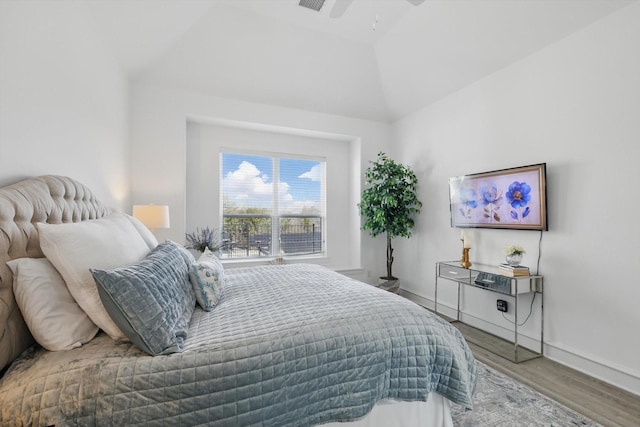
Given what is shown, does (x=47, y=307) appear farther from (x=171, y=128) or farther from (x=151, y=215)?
(x=171, y=128)

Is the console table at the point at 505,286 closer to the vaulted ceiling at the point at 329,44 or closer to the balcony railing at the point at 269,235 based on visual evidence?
the vaulted ceiling at the point at 329,44

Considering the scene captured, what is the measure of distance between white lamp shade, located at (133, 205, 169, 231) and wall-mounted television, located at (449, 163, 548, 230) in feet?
10.8

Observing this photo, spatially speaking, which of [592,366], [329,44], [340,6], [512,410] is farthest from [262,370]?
[329,44]

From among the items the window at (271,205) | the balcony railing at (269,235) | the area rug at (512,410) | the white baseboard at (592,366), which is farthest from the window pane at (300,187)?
the area rug at (512,410)

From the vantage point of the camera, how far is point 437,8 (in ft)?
9.72

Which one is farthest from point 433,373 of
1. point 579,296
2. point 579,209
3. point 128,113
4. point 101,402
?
point 128,113

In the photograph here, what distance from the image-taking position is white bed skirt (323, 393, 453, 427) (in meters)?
1.38

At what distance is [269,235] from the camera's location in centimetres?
456

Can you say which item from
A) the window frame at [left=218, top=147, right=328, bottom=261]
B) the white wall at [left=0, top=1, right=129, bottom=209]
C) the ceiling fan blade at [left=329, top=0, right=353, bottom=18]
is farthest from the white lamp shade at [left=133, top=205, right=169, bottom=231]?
the ceiling fan blade at [left=329, top=0, right=353, bottom=18]

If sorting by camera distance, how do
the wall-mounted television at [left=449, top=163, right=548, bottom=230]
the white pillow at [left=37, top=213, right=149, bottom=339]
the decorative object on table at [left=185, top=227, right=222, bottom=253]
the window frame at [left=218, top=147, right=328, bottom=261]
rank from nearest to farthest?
1. the white pillow at [left=37, top=213, right=149, bottom=339]
2. the wall-mounted television at [left=449, top=163, right=548, bottom=230]
3. the decorative object on table at [left=185, top=227, right=222, bottom=253]
4. the window frame at [left=218, top=147, right=328, bottom=261]

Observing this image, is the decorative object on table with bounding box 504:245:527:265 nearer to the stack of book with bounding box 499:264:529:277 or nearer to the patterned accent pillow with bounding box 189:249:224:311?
the stack of book with bounding box 499:264:529:277

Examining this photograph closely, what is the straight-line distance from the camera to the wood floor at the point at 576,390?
74.1 inches

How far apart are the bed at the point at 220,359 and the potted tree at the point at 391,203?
2.45 metres

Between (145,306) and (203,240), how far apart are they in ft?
9.03
